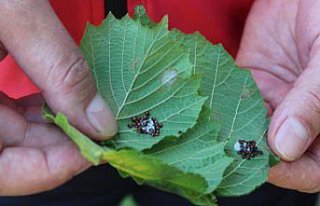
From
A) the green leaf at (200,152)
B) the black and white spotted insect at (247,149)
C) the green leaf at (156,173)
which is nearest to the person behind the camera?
the green leaf at (156,173)

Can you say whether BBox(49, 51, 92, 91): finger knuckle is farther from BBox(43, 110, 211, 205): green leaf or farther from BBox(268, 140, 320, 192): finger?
BBox(268, 140, 320, 192): finger

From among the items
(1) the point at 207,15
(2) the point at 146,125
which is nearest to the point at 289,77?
(1) the point at 207,15

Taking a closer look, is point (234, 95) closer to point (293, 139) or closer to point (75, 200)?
point (293, 139)

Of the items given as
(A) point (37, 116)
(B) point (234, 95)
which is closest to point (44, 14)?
(A) point (37, 116)

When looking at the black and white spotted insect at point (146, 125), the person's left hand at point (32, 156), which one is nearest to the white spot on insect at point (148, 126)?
the black and white spotted insect at point (146, 125)

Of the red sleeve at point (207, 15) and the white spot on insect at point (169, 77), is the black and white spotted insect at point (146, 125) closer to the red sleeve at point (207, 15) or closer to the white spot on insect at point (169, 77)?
the white spot on insect at point (169, 77)

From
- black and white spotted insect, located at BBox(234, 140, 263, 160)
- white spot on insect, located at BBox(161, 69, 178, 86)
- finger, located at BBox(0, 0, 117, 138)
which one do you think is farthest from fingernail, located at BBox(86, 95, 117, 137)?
black and white spotted insect, located at BBox(234, 140, 263, 160)
